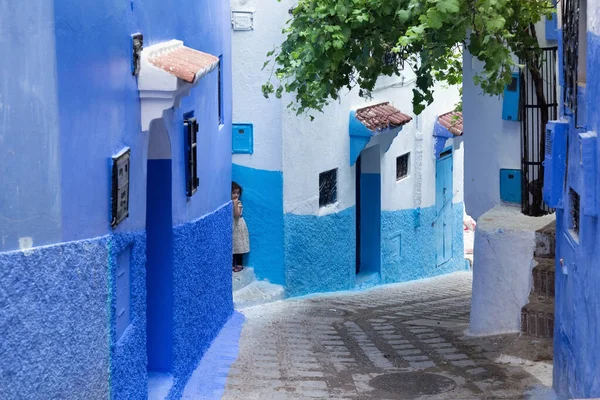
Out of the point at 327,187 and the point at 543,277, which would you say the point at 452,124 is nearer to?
the point at 327,187

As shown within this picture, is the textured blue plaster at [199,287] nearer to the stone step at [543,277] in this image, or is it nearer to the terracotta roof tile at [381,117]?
the stone step at [543,277]

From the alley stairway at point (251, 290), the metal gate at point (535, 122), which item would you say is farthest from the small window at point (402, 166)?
the metal gate at point (535, 122)

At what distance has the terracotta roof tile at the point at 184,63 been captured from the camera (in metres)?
7.74

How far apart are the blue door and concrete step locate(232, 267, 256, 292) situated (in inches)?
282

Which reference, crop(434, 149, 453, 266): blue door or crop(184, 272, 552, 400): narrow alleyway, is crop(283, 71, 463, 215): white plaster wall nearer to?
crop(434, 149, 453, 266): blue door

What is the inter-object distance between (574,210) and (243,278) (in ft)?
25.0

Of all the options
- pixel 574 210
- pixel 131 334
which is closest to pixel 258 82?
pixel 574 210

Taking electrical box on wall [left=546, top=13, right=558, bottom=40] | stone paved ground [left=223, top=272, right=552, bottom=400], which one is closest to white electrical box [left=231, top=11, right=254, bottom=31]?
stone paved ground [left=223, top=272, right=552, bottom=400]

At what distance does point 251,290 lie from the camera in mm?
15344

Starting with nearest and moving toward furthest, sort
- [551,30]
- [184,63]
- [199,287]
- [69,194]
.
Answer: [69,194] → [184,63] → [199,287] → [551,30]

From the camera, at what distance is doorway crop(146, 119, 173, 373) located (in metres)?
9.36

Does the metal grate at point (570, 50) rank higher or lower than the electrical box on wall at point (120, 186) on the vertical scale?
higher

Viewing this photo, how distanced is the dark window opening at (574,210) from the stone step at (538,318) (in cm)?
258

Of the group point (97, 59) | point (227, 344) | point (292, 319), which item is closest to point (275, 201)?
point (292, 319)
